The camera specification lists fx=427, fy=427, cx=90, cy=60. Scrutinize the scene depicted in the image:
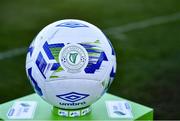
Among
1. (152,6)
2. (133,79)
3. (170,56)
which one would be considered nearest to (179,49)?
(170,56)

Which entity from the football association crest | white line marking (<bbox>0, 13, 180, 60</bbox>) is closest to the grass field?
white line marking (<bbox>0, 13, 180, 60</bbox>)

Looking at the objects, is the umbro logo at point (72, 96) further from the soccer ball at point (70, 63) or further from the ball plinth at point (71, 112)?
the ball plinth at point (71, 112)

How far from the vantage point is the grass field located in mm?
5043

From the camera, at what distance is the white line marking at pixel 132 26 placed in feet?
20.2

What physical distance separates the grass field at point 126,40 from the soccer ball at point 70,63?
1885mm

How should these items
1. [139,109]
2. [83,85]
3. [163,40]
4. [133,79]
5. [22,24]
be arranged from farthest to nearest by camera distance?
[22,24] < [163,40] < [133,79] < [139,109] < [83,85]

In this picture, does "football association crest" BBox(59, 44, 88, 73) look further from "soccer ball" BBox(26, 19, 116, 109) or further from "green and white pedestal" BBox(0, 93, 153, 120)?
"green and white pedestal" BBox(0, 93, 153, 120)

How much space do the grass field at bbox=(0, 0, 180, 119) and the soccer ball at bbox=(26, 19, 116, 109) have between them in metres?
1.89

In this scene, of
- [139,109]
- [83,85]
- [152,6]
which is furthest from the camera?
[152,6]

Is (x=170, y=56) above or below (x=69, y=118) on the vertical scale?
below

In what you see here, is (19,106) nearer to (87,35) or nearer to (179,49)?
(87,35)

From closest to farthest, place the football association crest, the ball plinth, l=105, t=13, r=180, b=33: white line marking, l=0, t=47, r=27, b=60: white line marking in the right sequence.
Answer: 1. the football association crest
2. the ball plinth
3. l=0, t=47, r=27, b=60: white line marking
4. l=105, t=13, r=180, b=33: white line marking

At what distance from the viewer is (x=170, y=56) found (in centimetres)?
618

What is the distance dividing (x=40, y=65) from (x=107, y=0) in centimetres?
704
